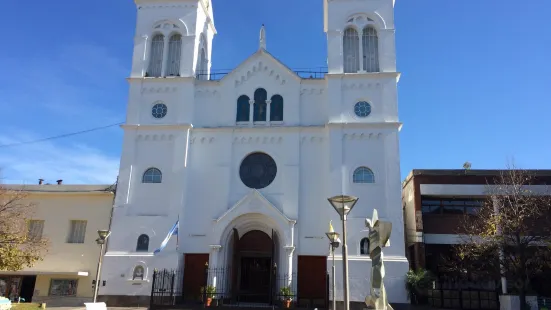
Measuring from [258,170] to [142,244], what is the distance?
25.9 ft

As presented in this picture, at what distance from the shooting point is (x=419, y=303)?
2573cm

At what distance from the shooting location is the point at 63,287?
2972 centimetres

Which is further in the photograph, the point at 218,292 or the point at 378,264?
the point at 218,292

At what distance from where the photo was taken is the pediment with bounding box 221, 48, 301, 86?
30.1 m

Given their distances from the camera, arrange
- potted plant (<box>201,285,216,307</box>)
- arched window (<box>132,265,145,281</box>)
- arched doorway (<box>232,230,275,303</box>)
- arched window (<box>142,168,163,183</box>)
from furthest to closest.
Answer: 1. arched window (<box>142,168,163,183</box>)
2. arched doorway (<box>232,230,275,303</box>)
3. arched window (<box>132,265,145,281</box>)
4. potted plant (<box>201,285,216,307</box>)

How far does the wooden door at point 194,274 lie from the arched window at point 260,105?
882 cm

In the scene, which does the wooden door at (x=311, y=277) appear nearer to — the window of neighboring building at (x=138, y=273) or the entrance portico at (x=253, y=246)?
the entrance portico at (x=253, y=246)

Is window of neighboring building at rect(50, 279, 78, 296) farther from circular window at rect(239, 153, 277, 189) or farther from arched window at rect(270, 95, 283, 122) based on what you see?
arched window at rect(270, 95, 283, 122)

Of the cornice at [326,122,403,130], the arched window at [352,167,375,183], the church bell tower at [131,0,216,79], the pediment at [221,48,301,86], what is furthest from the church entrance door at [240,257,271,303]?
the church bell tower at [131,0,216,79]

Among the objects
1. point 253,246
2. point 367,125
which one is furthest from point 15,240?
point 367,125

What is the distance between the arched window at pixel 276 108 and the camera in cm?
2959

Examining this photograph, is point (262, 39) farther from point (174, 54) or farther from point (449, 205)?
point (449, 205)

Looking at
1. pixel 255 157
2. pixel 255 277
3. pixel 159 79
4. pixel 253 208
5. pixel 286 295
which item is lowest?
pixel 286 295

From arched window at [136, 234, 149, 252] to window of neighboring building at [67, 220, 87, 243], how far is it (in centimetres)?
520
